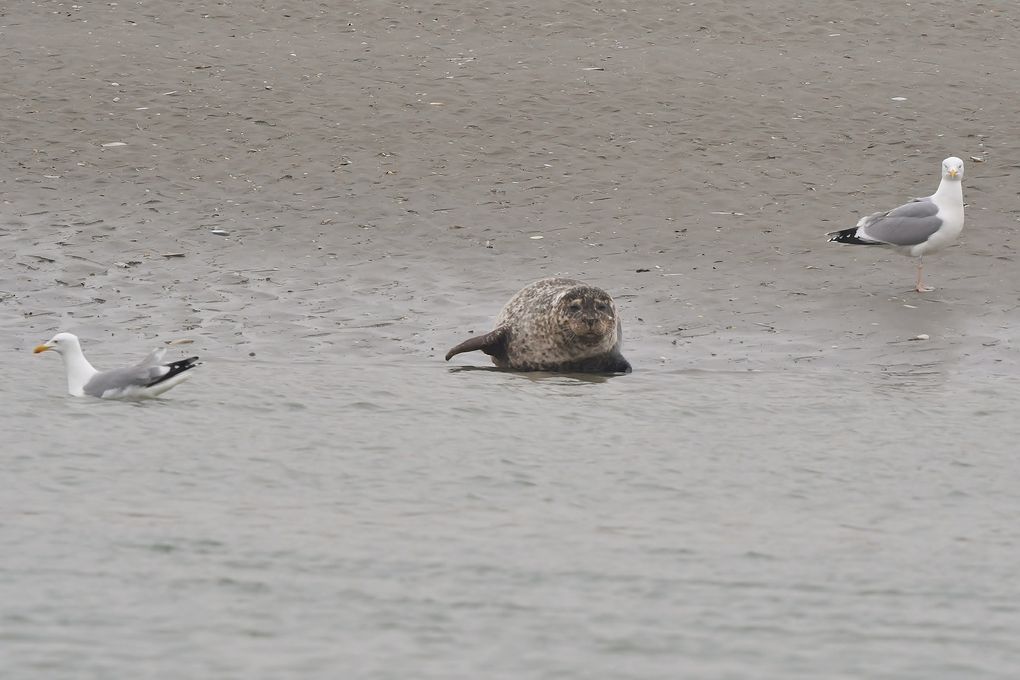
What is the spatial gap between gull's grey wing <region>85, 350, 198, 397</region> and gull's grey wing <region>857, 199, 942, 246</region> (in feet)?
20.3

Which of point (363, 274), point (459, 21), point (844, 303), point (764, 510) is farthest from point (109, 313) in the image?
point (459, 21)

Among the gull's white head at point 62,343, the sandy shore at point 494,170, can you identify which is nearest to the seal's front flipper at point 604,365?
the sandy shore at point 494,170

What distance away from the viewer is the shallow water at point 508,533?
5578mm

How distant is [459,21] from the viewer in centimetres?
1983

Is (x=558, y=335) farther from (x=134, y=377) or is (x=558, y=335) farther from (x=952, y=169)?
(x=952, y=169)

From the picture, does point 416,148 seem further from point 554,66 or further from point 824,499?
point 824,499

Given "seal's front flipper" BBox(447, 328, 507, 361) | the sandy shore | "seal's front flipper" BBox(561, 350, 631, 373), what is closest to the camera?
"seal's front flipper" BBox(561, 350, 631, 373)

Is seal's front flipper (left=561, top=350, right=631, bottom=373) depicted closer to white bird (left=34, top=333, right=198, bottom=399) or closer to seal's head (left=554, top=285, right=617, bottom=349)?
seal's head (left=554, top=285, right=617, bottom=349)

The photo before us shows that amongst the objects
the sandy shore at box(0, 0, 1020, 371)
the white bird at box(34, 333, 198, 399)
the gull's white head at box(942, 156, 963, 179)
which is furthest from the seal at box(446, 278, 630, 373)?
the gull's white head at box(942, 156, 963, 179)

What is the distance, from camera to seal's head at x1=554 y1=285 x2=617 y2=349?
11164 millimetres

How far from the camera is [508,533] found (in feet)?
22.7

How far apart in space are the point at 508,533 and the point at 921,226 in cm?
724

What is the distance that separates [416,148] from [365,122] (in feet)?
2.86

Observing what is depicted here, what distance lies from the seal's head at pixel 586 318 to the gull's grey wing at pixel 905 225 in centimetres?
290
